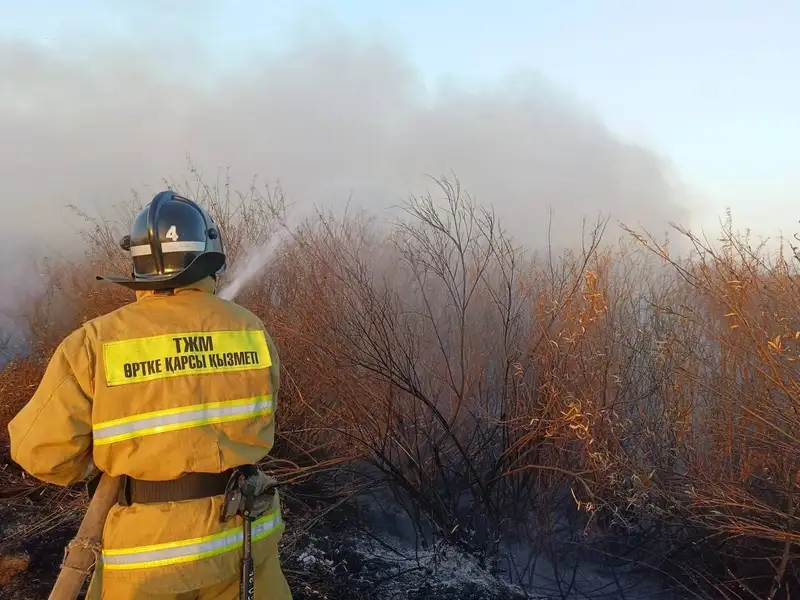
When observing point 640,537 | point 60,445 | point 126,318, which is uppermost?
point 126,318

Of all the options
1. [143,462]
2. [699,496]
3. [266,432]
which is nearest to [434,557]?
[699,496]

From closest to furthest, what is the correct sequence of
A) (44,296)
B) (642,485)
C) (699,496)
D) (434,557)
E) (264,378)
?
(264,378) < (699,496) < (642,485) < (434,557) < (44,296)

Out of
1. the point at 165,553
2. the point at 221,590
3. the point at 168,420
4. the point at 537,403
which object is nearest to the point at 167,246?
the point at 168,420

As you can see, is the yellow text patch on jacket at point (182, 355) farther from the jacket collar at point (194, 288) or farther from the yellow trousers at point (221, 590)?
the yellow trousers at point (221, 590)

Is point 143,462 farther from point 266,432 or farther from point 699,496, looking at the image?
point 699,496

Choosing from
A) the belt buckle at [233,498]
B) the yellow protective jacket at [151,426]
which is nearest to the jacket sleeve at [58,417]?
the yellow protective jacket at [151,426]

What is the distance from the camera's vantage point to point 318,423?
5.39m

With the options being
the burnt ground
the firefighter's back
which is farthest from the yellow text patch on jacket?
the burnt ground

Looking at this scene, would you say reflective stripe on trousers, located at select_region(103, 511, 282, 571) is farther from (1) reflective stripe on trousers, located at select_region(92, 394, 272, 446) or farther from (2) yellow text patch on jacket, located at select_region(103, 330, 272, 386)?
(2) yellow text patch on jacket, located at select_region(103, 330, 272, 386)

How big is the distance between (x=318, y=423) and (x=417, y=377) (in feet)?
3.88

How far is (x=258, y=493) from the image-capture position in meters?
2.07

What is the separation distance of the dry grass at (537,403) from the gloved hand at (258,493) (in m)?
2.26

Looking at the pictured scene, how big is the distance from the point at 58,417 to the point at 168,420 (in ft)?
1.05

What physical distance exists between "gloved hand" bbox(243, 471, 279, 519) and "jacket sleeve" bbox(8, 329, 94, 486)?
21.5 inches
